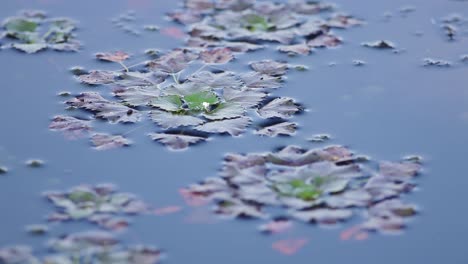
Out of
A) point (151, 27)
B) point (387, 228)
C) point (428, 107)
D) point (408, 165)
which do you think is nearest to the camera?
point (387, 228)

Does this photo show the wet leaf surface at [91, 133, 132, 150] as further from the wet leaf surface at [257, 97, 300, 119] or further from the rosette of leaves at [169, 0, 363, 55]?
the rosette of leaves at [169, 0, 363, 55]

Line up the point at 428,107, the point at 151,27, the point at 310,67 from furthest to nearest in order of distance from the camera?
the point at 151,27 < the point at 310,67 < the point at 428,107

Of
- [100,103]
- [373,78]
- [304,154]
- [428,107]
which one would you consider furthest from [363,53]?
[100,103]

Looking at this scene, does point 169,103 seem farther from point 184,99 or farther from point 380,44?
point 380,44

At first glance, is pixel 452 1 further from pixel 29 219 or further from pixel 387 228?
pixel 29 219

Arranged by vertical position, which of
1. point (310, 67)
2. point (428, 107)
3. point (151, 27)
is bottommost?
point (428, 107)

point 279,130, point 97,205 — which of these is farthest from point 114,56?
point 97,205

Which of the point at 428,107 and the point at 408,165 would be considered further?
the point at 428,107
